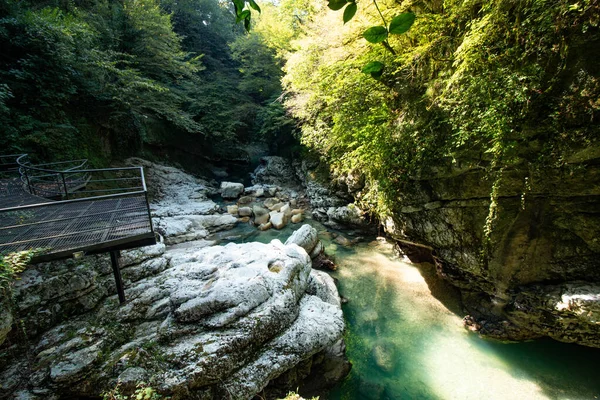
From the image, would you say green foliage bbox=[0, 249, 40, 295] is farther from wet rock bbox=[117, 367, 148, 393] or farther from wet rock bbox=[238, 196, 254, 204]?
wet rock bbox=[238, 196, 254, 204]

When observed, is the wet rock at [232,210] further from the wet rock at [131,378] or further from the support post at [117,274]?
the wet rock at [131,378]

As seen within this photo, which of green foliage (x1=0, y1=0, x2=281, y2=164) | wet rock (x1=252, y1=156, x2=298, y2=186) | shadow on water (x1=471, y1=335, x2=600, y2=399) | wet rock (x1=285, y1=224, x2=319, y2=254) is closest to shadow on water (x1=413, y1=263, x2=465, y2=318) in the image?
shadow on water (x1=471, y1=335, x2=600, y2=399)

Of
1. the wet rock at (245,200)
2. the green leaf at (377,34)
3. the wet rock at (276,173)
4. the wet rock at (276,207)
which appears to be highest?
the green leaf at (377,34)

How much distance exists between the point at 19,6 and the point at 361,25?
1088cm

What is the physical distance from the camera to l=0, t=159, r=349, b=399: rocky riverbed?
3674 mm

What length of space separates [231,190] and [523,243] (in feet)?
43.4

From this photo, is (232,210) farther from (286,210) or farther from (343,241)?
(343,241)

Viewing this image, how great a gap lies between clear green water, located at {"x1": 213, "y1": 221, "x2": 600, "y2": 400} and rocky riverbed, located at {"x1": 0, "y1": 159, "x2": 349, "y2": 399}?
0.80 m

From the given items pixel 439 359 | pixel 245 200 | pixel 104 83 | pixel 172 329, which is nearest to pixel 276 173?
pixel 245 200

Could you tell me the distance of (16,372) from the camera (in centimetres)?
352

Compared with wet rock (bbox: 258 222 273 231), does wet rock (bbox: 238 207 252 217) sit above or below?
above

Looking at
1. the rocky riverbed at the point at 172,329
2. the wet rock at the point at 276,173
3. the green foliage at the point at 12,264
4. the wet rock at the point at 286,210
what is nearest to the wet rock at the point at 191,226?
the wet rock at the point at 286,210

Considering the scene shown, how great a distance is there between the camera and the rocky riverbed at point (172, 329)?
12.1 ft

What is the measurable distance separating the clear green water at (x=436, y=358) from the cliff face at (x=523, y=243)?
Answer: 0.43 m
